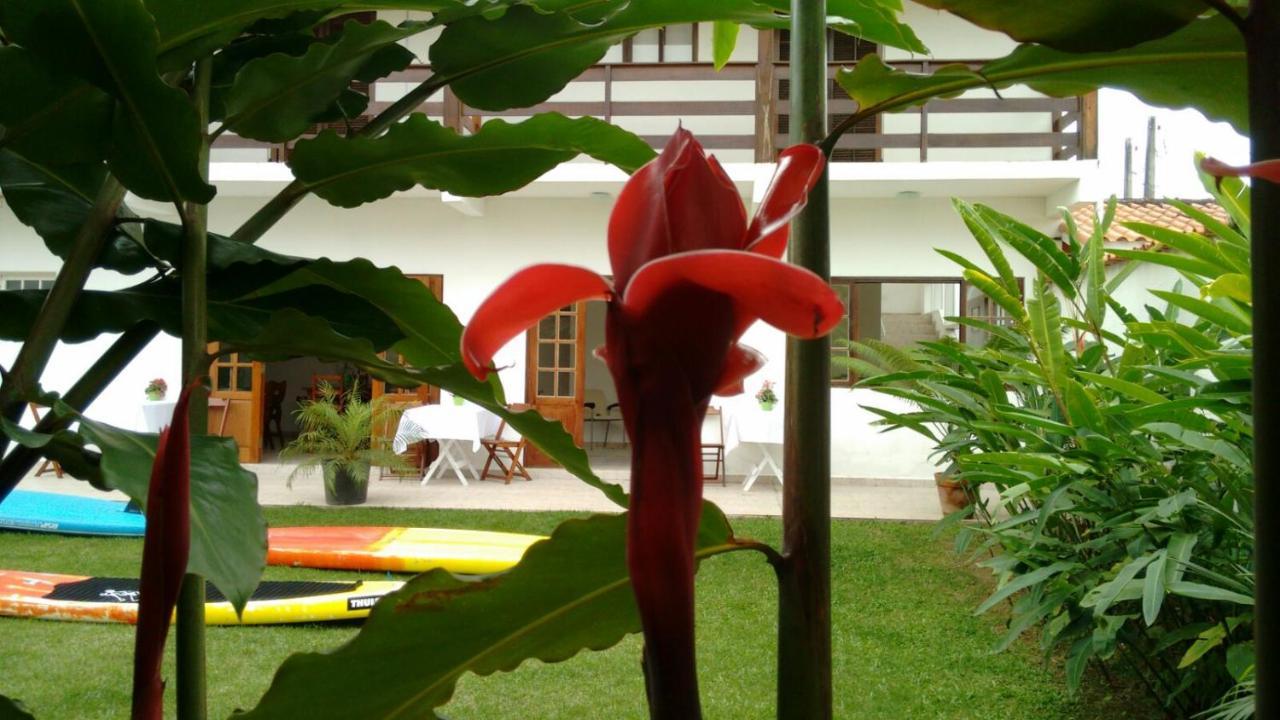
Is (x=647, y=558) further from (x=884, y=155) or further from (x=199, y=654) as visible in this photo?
(x=884, y=155)

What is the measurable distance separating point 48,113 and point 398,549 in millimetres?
4980

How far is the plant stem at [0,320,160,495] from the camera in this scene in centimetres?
46

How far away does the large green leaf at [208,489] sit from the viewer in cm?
36

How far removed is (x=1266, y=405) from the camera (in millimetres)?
187

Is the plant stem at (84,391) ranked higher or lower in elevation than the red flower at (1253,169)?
lower

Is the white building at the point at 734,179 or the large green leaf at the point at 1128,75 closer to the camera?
the large green leaf at the point at 1128,75

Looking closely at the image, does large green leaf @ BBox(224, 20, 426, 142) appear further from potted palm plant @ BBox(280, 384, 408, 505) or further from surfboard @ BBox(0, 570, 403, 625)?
potted palm plant @ BBox(280, 384, 408, 505)

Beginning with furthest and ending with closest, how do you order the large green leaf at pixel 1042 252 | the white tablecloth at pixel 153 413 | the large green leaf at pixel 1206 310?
the white tablecloth at pixel 153 413, the large green leaf at pixel 1042 252, the large green leaf at pixel 1206 310

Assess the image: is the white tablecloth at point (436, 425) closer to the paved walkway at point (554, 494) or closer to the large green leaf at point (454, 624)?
the paved walkway at point (554, 494)

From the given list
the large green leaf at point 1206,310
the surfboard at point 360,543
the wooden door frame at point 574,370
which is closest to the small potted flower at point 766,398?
the wooden door frame at point 574,370

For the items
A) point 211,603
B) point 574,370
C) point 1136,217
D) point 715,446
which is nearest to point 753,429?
point 715,446

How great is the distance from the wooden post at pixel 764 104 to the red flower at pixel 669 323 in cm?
793

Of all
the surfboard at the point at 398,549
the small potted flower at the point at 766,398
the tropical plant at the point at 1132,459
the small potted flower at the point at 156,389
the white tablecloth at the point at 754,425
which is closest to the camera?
the tropical plant at the point at 1132,459

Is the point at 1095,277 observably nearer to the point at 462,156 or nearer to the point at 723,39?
the point at 723,39
